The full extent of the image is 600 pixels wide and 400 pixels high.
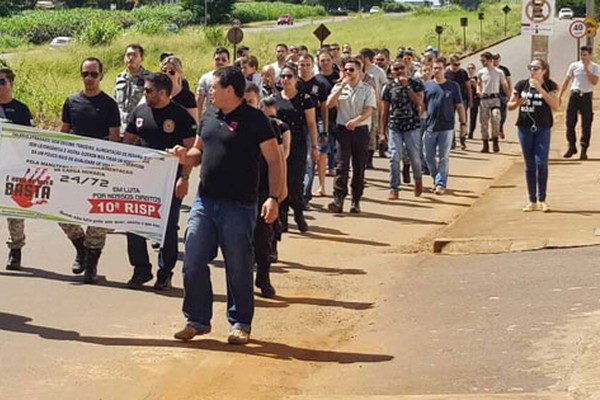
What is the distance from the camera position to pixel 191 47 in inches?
2554

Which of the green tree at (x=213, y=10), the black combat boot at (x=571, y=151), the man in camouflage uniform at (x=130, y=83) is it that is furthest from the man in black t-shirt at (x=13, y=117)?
the green tree at (x=213, y=10)

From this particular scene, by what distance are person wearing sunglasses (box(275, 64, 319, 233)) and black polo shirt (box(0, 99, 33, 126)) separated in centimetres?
300

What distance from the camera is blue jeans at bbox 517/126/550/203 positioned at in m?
15.9

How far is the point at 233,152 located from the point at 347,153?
7456mm

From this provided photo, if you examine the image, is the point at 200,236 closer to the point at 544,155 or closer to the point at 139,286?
the point at 139,286

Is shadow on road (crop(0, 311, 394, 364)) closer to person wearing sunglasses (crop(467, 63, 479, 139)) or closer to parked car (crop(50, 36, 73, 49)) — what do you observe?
person wearing sunglasses (crop(467, 63, 479, 139))

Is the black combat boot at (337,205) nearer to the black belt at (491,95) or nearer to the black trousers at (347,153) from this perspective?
the black trousers at (347,153)

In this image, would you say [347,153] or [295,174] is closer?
[295,174]

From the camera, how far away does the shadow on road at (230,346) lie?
9.23 meters

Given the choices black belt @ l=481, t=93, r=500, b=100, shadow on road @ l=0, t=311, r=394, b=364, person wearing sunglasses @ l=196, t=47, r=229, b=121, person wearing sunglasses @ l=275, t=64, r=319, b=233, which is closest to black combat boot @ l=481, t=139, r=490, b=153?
black belt @ l=481, t=93, r=500, b=100

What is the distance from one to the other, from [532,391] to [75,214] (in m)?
4.60

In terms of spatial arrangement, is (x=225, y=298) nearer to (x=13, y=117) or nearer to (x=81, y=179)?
(x=81, y=179)

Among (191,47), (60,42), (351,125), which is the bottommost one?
(60,42)

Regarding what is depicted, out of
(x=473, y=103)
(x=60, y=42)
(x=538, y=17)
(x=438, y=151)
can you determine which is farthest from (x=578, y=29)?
(x=60, y=42)
